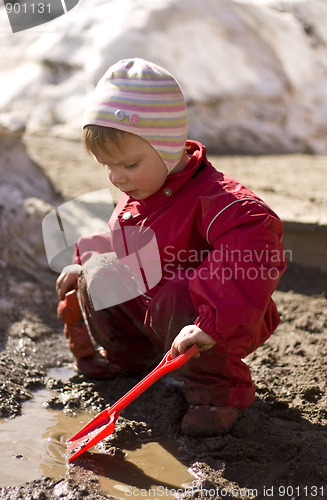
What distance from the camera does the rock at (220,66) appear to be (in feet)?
17.2

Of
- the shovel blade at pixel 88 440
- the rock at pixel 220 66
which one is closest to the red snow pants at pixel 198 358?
the shovel blade at pixel 88 440

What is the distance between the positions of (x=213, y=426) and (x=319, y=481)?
35 cm

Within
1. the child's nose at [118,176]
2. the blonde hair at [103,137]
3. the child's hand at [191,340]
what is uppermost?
the blonde hair at [103,137]

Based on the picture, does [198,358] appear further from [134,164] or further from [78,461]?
[134,164]

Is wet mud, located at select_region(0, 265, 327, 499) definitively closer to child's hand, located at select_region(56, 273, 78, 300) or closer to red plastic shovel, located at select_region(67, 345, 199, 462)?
red plastic shovel, located at select_region(67, 345, 199, 462)

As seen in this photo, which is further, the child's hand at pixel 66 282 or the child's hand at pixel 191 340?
the child's hand at pixel 66 282

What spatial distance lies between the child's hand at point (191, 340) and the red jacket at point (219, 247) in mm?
17

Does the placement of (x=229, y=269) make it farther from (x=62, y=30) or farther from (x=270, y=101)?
(x=62, y=30)

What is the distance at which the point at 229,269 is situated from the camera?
5.67 ft

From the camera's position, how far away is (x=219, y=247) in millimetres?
1798

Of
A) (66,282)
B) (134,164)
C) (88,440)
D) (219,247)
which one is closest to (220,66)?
(66,282)

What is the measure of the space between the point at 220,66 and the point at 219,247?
3912mm

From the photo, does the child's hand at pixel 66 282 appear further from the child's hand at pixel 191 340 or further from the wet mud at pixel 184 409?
the child's hand at pixel 191 340

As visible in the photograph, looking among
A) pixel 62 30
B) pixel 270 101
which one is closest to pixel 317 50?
pixel 270 101
